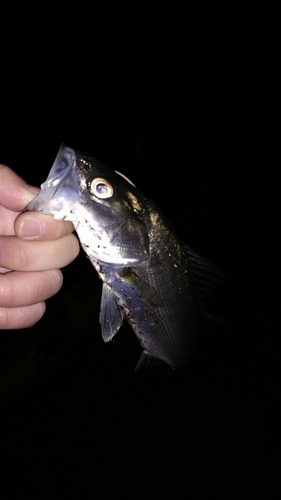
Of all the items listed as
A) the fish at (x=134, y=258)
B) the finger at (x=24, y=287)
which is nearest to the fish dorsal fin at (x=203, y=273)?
the fish at (x=134, y=258)

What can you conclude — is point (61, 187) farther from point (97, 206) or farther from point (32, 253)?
point (32, 253)

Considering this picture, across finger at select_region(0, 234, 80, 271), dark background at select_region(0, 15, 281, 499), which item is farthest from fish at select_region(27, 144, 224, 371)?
dark background at select_region(0, 15, 281, 499)

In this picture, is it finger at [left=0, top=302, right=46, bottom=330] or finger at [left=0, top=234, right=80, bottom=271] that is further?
finger at [left=0, top=302, right=46, bottom=330]

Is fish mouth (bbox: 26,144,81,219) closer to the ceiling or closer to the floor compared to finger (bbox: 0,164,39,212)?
closer to the ceiling

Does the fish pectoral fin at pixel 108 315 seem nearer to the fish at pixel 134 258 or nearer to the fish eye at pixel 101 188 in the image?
the fish at pixel 134 258

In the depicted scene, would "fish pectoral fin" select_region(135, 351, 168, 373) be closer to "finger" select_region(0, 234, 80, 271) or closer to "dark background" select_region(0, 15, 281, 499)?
"dark background" select_region(0, 15, 281, 499)

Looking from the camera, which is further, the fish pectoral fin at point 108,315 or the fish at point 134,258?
the fish pectoral fin at point 108,315

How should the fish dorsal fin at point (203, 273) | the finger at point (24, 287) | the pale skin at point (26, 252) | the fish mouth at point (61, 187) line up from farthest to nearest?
the fish dorsal fin at point (203, 273) < the finger at point (24, 287) < the pale skin at point (26, 252) < the fish mouth at point (61, 187)
